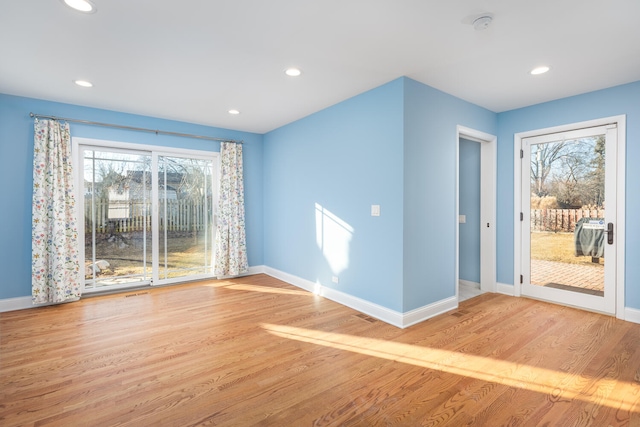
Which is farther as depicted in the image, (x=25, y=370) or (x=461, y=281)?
(x=461, y=281)

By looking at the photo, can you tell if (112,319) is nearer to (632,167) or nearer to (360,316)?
(360,316)

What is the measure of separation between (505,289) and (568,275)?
2.52 feet

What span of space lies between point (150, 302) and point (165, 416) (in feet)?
8.44

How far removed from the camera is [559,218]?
3.90 m

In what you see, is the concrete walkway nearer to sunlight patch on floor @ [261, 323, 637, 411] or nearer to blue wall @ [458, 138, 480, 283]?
blue wall @ [458, 138, 480, 283]

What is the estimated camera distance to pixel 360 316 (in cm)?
350

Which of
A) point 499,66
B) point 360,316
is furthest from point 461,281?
point 499,66

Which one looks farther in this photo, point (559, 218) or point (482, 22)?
point (559, 218)

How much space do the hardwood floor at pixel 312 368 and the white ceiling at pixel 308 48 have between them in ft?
8.60

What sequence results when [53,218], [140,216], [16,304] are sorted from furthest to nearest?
[140,216] → [53,218] → [16,304]

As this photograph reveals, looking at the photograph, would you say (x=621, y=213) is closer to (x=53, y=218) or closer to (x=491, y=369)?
(x=491, y=369)

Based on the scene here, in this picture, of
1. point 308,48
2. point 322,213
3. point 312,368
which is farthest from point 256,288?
point 308,48

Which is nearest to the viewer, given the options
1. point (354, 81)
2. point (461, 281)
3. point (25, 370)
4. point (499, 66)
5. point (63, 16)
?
point (63, 16)

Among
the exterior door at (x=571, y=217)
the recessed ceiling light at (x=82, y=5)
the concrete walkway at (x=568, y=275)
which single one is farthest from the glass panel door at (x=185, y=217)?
the concrete walkway at (x=568, y=275)
